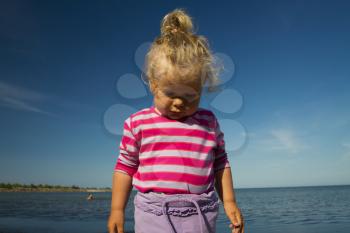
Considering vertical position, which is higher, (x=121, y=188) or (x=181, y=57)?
(x=181, y=57)

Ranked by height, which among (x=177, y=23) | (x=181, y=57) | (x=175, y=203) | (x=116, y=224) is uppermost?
(x=177, y=23)

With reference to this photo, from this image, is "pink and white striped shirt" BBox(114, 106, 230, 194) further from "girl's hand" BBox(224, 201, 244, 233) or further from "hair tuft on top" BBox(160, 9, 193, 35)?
"hair tuft on top" BBox(160, 9, 193, 35)

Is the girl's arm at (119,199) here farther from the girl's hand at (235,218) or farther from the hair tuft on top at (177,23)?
the hair tuft on top at (177,23)

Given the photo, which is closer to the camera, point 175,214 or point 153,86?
point 175,214

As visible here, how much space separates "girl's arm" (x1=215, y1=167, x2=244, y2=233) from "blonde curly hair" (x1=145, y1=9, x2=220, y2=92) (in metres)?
0.62

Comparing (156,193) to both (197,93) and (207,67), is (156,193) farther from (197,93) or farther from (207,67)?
(207,67)

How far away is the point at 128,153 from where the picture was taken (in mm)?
2287

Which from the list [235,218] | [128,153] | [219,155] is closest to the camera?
[235,218]

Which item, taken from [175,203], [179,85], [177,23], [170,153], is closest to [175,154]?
[170,153]

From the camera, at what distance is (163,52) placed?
7.04 ft

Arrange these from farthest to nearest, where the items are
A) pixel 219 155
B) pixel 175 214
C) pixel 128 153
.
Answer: pixel 219 155 → pixel 128 153 → pixel 175 214

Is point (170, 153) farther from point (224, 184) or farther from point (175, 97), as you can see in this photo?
point (224, 184)

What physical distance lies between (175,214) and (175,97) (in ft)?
2.37

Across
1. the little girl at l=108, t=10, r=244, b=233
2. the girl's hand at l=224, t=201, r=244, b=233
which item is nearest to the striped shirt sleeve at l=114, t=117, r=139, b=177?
the little girl at l=108, t=10, r=244, b=233
